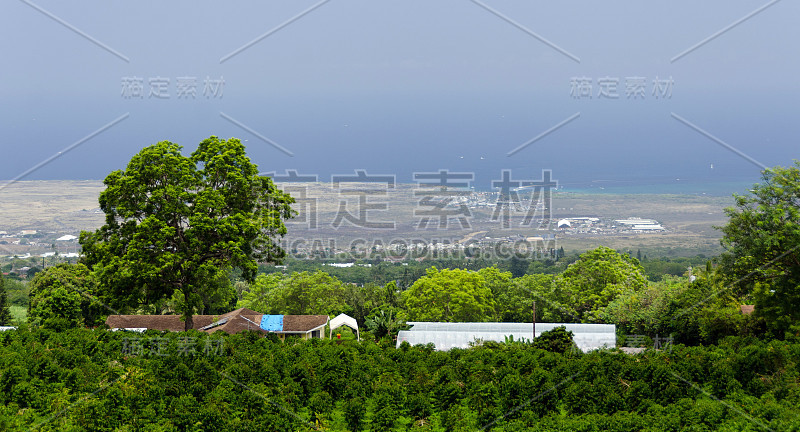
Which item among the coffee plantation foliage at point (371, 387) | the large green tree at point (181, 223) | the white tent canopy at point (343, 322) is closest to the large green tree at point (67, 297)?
the large green tree at point (181, 223)

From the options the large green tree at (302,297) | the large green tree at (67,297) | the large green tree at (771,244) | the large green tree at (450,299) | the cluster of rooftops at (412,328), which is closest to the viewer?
the large green tree at (771,244)

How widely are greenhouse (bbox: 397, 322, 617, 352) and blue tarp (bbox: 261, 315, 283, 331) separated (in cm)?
778

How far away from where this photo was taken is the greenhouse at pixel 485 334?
31.5m

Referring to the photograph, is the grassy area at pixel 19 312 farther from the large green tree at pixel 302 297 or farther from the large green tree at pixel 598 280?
the large green tree at pixel 598 280

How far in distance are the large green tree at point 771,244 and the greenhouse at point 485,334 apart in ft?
20.4

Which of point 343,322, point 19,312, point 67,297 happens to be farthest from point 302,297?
point 19,312

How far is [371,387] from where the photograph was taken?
21.0 meters

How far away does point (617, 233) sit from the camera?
192 metres

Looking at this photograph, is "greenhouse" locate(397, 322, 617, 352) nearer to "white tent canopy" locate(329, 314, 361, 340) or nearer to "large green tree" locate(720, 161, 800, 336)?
"large green tree" locate(720, 161, 800, 336)

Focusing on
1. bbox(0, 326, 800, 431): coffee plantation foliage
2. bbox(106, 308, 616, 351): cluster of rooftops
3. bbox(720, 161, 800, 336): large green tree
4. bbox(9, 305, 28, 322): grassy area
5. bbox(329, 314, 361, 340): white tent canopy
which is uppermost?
bbox(720, 161, 800, 336): large green tree

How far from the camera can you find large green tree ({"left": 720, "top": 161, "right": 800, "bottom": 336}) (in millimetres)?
25984

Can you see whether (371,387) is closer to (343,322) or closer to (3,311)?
(343,322)

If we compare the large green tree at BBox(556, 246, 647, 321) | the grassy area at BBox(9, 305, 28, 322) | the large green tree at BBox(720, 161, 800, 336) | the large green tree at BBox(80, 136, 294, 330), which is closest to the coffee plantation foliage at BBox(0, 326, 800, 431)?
the large green tree at BBox(720, 161, 800, 336)

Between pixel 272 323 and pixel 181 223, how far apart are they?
1144 cm
